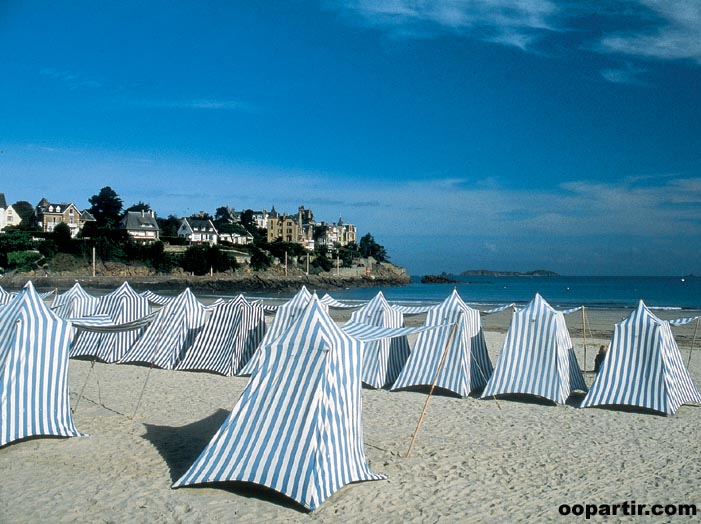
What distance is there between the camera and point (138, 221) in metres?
84.6

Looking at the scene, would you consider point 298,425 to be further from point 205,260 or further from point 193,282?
point 205,260

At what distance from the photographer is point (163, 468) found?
669cm

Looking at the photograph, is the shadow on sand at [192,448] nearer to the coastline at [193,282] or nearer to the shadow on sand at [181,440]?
the shadow on sand at [181,440]

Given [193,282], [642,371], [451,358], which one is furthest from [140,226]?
[642,371]

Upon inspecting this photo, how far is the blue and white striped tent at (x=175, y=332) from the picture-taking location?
13688 millimetres

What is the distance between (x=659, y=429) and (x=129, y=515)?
6.88 meters

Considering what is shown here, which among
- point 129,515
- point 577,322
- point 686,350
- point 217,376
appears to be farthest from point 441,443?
point 577,322

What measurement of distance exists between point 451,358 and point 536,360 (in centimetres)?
143

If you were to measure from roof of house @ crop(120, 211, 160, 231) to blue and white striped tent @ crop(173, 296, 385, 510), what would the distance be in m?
81.9

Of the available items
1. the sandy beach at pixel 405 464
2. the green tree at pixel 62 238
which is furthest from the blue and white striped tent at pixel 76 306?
the green tree at pixel 62 238

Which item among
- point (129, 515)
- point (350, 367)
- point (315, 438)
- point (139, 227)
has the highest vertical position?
point (139, 227)

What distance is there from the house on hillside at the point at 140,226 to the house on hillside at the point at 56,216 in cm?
589

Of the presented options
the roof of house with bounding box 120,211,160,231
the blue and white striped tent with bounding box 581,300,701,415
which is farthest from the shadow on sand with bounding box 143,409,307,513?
the roof of house with bounding box 120,211,160,231

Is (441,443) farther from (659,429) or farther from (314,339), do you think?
(659,429)
